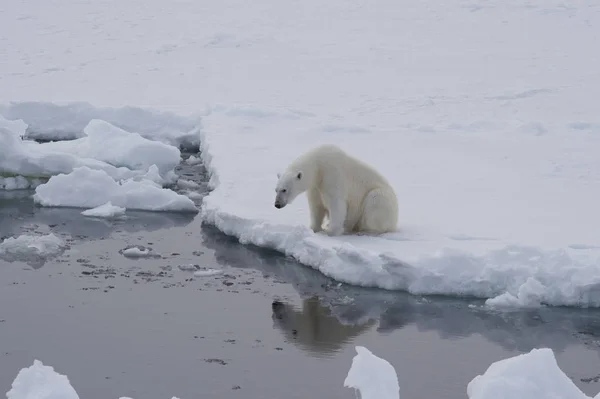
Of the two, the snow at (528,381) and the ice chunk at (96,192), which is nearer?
the snow at (528,381)

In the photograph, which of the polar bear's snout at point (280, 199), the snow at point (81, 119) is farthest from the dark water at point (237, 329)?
the snow at point (81, 119)

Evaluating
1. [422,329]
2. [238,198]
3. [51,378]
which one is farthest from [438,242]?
[51,378]

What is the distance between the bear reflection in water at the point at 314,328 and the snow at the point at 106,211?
9.74 feet

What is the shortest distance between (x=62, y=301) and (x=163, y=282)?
2.87 ft

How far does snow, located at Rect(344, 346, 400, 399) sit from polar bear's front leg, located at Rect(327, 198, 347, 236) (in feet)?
11.6

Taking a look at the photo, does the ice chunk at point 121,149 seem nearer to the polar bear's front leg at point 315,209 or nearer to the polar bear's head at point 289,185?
the polar bear's front leg at point 315,209

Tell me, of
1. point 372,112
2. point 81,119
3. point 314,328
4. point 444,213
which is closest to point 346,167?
point 444,213

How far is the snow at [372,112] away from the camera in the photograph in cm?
784

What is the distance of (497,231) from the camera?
8438mm

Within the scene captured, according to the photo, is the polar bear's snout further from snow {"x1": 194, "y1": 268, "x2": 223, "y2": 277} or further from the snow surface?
the snow surface

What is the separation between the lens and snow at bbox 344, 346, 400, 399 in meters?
4.68

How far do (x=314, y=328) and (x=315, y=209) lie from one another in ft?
6.13

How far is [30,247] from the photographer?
829 cm

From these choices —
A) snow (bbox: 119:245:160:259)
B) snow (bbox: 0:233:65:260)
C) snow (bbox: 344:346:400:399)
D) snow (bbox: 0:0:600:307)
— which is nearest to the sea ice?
snow (bbox: 0:0:600:307)
